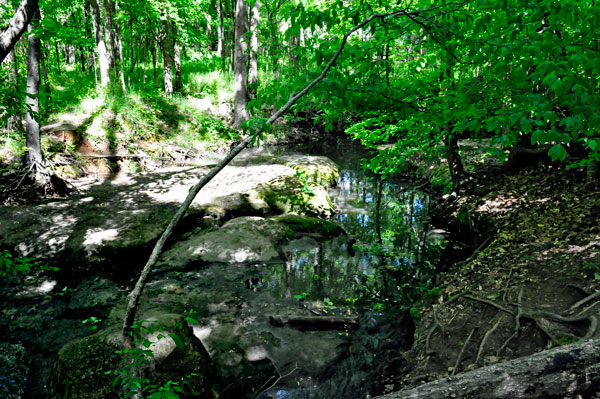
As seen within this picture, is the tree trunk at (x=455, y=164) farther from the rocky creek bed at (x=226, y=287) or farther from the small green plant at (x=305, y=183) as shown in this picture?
the small green plant at (x=305, y=183)

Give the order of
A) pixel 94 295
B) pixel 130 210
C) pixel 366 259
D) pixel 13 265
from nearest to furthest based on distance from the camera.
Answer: pixel 13 265 → pixel 94 295 → pixel 366 259 → pixel 130 210

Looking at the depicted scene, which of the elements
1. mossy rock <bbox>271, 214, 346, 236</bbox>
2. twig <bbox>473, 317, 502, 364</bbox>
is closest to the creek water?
mossy rock <bbox>271, 214, 346, 236</bbox>

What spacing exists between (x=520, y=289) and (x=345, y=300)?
2.60 m

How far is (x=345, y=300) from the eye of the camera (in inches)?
239

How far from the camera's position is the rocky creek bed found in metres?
4.05

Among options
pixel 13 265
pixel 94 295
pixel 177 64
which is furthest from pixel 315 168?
pixel 177 64

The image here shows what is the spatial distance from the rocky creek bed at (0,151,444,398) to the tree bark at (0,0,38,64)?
2.47 m

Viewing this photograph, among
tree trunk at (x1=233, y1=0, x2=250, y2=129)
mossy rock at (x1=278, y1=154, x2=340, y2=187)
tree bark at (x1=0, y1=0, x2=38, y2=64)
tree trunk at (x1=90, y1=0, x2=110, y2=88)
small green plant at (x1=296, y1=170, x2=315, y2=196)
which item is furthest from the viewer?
tree trunk at (x1=233, y1=0, x2=250, y2=129)

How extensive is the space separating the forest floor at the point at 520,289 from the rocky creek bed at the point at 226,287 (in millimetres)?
576

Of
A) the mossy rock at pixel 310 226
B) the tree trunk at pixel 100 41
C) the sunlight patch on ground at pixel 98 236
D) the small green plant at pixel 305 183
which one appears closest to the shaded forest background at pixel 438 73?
the mossy rock at pixel 310 226

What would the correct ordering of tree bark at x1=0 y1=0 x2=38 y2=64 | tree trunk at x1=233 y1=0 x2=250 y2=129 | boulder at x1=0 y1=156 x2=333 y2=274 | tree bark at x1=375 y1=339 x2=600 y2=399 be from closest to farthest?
tree bark at x1=375 y1=339 x2=600 y2=399 < tree bark at x1=0 y1=0 x2=38 y2=64 < boulder at x1=0 y1=156 x2=333 y2=274 < tree trunk at x1=233 y1=0 x2=250 y2=129

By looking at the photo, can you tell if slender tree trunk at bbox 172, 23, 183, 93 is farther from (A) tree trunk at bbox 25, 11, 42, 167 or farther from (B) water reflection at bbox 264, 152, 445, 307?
(B) water reflection at bbox 264, 152, 445, 307

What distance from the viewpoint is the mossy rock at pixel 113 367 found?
3.27m

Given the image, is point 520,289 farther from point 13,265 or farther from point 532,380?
point 13,265
